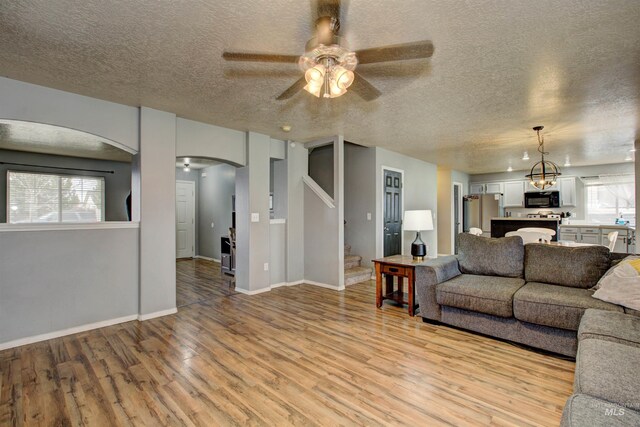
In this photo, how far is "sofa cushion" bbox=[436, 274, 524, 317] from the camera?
2854 mm

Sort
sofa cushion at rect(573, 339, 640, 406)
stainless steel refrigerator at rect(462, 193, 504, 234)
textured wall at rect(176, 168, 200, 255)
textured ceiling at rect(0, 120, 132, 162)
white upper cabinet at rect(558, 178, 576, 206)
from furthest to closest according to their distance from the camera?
stainless steel refrigerator at rect(462, 193, 504, 234), textured wall at rect(176, 168, 200, 255), white upper cabinet at rect(558, 178, 576, 206), textured ceiling at rect(0, 120, 132, 162), sofa cushion at rect(573, 339, 640, 406)

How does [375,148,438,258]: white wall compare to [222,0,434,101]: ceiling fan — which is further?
[375,148,438,258]: white wall

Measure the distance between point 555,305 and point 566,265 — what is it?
2.33 feet

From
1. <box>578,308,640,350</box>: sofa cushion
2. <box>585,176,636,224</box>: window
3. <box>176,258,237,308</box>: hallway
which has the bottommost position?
<box>176,258,237,308</box>: hallway

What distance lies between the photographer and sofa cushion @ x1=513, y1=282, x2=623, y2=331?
2.47 meters

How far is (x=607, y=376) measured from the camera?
1392 millimetres

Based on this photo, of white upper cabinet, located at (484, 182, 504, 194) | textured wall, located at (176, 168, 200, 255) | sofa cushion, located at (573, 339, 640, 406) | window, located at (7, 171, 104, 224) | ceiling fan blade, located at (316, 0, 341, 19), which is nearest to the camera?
sofa cushion, located at (573, 339, 640, 406)

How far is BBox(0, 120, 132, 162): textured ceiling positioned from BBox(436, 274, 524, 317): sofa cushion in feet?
14.4

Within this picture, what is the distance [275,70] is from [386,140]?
3.07m

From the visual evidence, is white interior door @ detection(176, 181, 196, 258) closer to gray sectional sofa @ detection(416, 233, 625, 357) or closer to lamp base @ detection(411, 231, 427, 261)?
lamp base @ detection(411, 231, 427, 261)

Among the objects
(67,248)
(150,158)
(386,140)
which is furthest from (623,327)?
(67,248)

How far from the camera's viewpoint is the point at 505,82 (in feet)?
9.74

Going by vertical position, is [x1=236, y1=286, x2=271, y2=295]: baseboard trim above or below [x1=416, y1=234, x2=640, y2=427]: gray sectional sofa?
below

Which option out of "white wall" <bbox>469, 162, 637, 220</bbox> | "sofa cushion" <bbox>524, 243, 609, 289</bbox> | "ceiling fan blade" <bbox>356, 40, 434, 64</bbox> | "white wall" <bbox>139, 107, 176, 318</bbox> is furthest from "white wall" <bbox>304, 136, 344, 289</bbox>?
"white wall" <bbox>469, 162, 637, 220</bbox>
